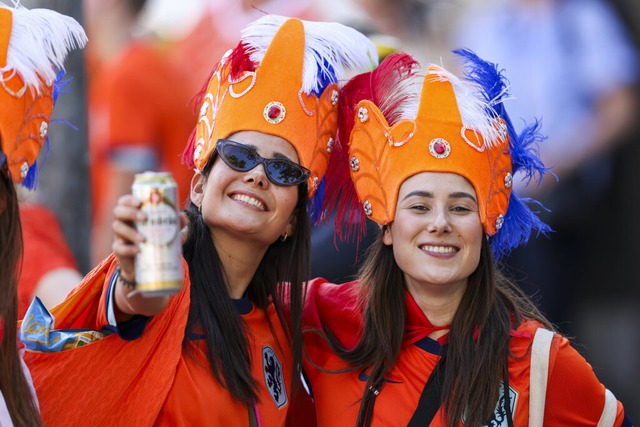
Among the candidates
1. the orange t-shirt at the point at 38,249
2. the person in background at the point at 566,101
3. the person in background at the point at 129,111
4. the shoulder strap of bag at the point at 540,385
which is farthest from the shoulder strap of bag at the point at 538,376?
the person in background at the point at 129,111

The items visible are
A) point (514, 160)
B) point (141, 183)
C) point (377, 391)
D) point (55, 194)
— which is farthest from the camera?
point (55, 194)

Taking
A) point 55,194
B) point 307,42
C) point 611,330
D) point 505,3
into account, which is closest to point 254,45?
point 307,42

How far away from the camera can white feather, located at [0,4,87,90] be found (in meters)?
3.42

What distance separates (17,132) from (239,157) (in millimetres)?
876

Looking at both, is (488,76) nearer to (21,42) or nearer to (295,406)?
(295,406)

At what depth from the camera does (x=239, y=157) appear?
4039 mm

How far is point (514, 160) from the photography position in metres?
4.29

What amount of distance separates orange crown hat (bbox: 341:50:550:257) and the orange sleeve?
0.52 metres

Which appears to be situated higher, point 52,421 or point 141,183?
point 141,183

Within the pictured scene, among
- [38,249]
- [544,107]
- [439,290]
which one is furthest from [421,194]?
[544,107]

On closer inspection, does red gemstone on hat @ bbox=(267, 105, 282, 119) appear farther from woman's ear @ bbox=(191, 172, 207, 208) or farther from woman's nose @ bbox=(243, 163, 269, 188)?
woman's ear @ bbox=(191, 172, 207, 208)

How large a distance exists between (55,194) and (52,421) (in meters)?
2.24

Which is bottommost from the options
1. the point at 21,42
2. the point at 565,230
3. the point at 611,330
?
the point at 611,330

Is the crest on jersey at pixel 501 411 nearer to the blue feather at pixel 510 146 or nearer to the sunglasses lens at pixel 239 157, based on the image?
the blue feather at pixel 510 146
